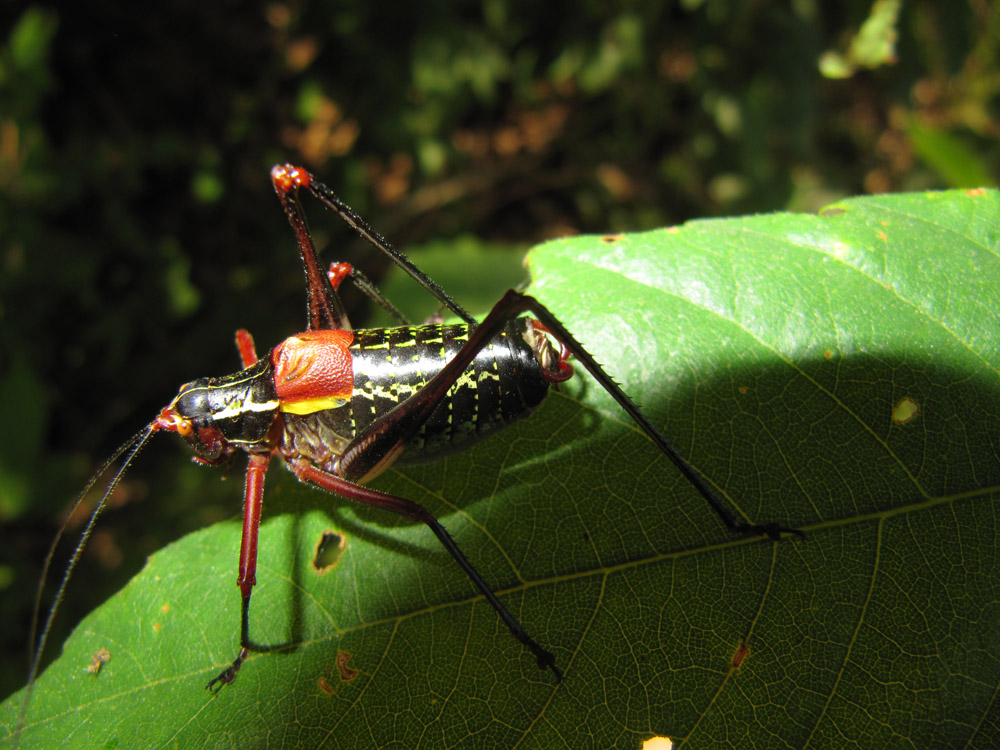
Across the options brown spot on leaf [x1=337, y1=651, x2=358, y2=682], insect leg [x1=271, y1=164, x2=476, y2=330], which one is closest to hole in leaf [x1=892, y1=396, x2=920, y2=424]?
insect leg [x1=271, y1=164, x2=476, y2=330]

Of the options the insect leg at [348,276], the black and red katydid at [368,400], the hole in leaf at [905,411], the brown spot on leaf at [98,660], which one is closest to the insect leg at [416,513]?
the black and red katydid at [368,400]

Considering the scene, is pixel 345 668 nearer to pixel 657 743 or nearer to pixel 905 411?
pixel 657 743

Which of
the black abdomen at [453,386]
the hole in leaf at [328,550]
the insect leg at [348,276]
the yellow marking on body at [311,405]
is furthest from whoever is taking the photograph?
the insect leg at [348,276]

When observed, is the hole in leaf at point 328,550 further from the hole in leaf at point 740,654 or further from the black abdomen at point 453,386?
the hole in leaf at point 740,654

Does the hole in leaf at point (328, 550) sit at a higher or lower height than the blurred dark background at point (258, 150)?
lower

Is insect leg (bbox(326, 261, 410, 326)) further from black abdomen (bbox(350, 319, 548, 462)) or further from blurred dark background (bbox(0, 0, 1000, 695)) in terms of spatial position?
blurred dark background (bbox(0, 0, 1000, 695))

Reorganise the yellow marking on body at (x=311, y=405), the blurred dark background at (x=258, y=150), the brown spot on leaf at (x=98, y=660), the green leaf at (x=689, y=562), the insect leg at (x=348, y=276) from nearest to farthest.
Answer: the green leaf at (x=689, y=562), the brown spot on leaf at (x=98, y=660), the yellow marking on body at (x=311, y=405), the insect leg at (x=348, y=276), the blurred dark background at (x=258, y=150)
